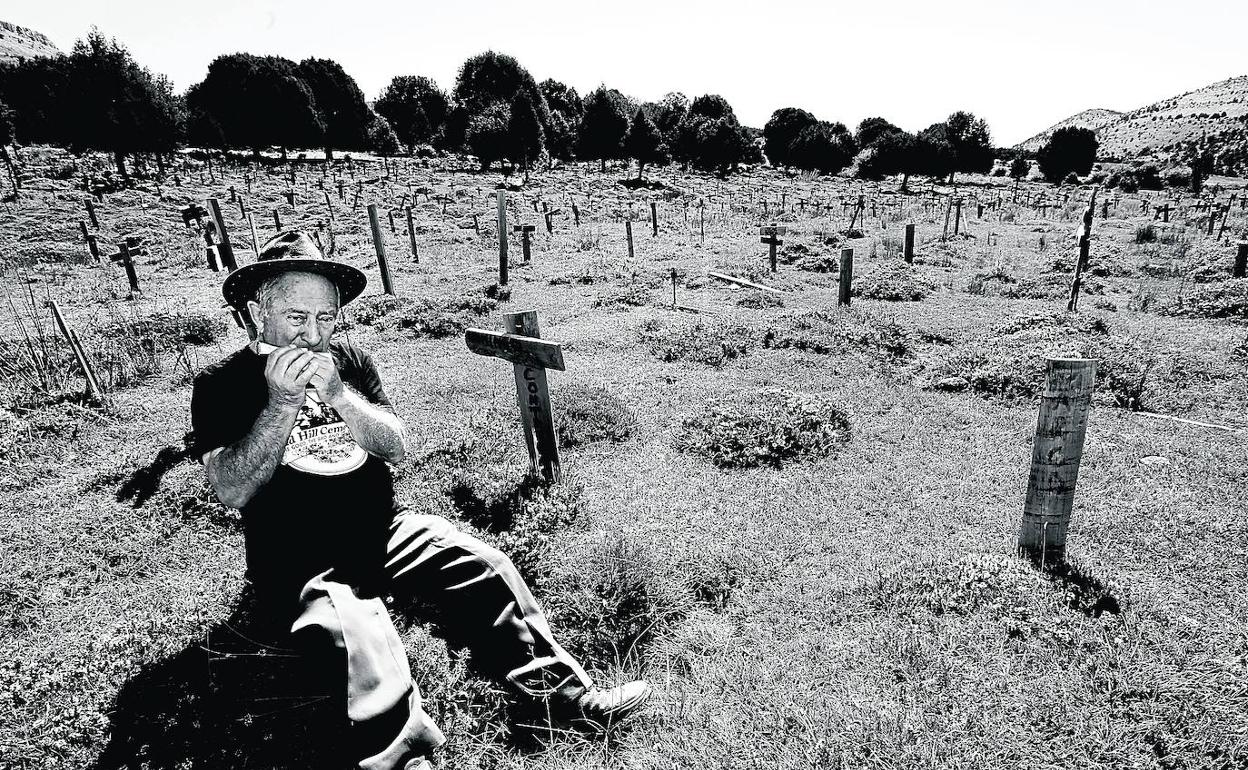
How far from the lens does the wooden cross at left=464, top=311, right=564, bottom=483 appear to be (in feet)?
16.9

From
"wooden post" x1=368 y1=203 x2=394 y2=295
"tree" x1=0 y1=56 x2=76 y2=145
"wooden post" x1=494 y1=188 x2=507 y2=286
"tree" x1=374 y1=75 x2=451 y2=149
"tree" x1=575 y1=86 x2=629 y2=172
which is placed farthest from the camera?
"tree" x1=374 y1=75 x2=451 y2=149

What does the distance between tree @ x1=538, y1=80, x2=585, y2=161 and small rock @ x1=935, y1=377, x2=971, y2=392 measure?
5882 centimetres

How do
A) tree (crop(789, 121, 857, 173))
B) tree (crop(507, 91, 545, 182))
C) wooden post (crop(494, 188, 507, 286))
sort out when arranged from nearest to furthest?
wooden post (crop(494, 188, 507, 286)) → tree (crop(507, 91, 545, 182)) → tree (crop(789, 121, 857, 173))

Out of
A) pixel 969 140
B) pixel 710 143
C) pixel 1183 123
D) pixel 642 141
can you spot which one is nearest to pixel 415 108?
pixel 642 141

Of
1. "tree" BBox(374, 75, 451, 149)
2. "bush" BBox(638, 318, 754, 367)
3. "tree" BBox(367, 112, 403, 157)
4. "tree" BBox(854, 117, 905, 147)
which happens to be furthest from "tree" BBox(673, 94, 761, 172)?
"bush" BBox(638, 318, 754, 367)

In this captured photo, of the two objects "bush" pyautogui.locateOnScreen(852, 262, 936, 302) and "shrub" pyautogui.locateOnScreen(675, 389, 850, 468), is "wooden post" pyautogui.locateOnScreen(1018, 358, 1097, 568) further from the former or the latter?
"bush" pyautogui.locateOnScreen(852, 262, 936, 302)

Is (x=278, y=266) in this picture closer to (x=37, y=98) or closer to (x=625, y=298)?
(x=625, y=298)

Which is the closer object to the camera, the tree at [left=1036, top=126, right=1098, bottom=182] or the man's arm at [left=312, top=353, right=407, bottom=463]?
the man's arm at [left=312, top=353, right=407, bottom=463]

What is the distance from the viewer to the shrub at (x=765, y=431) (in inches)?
244

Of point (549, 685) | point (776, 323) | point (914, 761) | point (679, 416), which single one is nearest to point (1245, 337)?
point (776, 323)

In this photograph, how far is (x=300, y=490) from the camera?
115 inches

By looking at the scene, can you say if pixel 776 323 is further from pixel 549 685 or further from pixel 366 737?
pixel 366 737

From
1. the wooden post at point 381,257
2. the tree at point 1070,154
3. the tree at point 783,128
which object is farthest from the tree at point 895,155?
the wooden post at point 381,257

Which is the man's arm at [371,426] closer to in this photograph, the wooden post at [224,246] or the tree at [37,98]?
the wooden post at [224,246]
